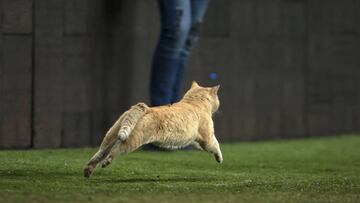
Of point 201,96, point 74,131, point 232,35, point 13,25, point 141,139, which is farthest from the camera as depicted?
point 232,35

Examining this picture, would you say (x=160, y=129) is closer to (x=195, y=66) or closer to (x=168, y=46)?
(x=168, y=46)

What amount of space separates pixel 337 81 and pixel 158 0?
362cm

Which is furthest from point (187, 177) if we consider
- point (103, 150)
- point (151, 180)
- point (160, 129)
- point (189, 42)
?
point (189, 42)

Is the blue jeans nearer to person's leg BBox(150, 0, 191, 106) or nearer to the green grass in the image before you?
person's leg BBox(150, 0, 191, 106)

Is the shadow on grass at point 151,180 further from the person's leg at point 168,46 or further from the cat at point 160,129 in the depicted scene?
the person's leg at point 168,46

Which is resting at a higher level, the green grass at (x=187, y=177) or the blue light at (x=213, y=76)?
the blue light at (x=213, y=76)

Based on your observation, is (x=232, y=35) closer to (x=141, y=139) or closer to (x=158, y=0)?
(x=158, y=0)

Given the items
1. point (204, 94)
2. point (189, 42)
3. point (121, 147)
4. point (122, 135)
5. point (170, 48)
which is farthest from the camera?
point (189, 42)

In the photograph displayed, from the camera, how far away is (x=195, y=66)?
11062mm

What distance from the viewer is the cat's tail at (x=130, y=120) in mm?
6969

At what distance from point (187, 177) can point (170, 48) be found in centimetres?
216

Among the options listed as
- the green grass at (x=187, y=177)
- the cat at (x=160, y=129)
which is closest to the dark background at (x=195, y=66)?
the green grass at (x=187, y=177)

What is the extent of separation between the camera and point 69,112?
995 centimetres

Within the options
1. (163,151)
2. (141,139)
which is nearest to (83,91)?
(163,151)
